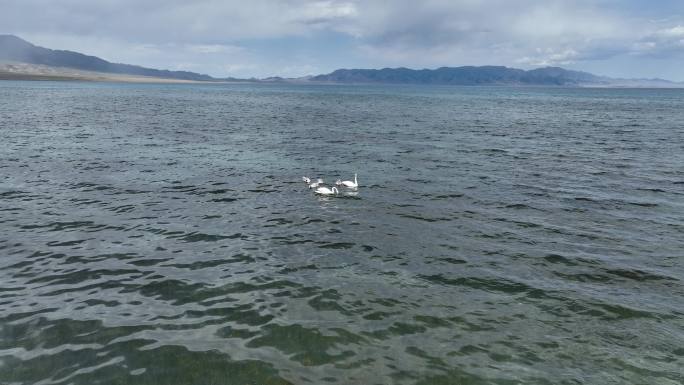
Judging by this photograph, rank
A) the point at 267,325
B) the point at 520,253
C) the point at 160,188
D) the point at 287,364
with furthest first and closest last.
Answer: the point at 160,188 < the point at 520,253 < the point at 267,325 < the point at 287,364

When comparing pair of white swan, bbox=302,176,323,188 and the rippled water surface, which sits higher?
pair of white swan, bbox=302,176,323,188

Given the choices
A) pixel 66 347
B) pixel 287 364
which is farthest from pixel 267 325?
pixel 66 347

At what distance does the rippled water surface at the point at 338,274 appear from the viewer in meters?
11.2

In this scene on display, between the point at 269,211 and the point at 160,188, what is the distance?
8.52 metres

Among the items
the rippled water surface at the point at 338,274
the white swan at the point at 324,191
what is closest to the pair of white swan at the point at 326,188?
the white swan at the point at 324,191

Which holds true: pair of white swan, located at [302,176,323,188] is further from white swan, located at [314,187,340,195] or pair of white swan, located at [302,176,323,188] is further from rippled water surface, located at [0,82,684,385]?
white swan, located at [314,187,340,195]

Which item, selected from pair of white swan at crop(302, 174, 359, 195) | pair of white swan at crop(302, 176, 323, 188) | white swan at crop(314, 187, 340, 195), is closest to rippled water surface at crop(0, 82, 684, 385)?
pair of white swan at crop(302, 176, 323, 188)

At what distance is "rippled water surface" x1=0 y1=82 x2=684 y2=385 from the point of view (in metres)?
11.2

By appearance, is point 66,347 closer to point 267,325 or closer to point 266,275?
point 267,325

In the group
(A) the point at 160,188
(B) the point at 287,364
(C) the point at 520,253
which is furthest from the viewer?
(A) the point at 160,188

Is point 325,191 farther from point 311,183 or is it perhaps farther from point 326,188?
point 311,183

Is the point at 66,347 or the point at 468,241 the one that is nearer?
the point at 66,347

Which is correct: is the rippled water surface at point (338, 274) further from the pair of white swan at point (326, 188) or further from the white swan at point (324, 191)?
the white swan at point (324, 191)

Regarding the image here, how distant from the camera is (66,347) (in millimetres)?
11477
